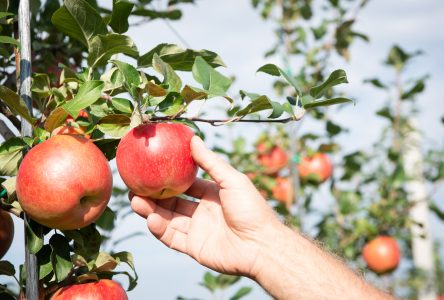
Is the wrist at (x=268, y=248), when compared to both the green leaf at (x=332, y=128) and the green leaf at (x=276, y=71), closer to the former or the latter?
the green leaf at (x=276, y=71)

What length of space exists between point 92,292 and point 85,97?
0.38 m

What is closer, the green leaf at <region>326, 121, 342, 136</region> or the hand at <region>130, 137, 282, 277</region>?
the hand at <region>130, 137, 282, 277</region>

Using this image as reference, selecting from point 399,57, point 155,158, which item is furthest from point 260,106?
point 399,57

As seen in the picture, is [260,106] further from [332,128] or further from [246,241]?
[332,128]

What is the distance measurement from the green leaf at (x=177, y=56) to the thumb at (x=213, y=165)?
193 millimetres

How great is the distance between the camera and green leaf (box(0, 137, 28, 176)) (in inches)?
41.2

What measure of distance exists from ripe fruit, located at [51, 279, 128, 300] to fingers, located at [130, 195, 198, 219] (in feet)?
0.55

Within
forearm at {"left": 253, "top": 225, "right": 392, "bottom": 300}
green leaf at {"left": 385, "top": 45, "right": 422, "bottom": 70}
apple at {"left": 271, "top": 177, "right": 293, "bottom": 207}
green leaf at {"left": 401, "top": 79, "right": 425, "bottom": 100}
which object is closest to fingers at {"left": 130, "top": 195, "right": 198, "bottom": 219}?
forearm at {"left": 253, "top": 225, "right": 392, "bottom": 300}

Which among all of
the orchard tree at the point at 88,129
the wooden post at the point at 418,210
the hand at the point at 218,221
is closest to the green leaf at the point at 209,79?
the orchard tree at the point at 88,129

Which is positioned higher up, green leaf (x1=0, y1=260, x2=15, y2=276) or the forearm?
green leaf (x1=0, y1=260, x2=15, y2=276)

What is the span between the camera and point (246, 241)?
128 centimetres

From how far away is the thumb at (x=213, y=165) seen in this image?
3.58 ft

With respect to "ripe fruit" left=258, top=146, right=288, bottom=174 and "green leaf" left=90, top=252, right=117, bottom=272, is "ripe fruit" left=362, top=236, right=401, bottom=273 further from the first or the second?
"green leaf" left=90, top=252, right=117, bottom=272

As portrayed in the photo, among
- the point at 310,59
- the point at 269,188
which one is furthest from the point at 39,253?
the point at 310,59
